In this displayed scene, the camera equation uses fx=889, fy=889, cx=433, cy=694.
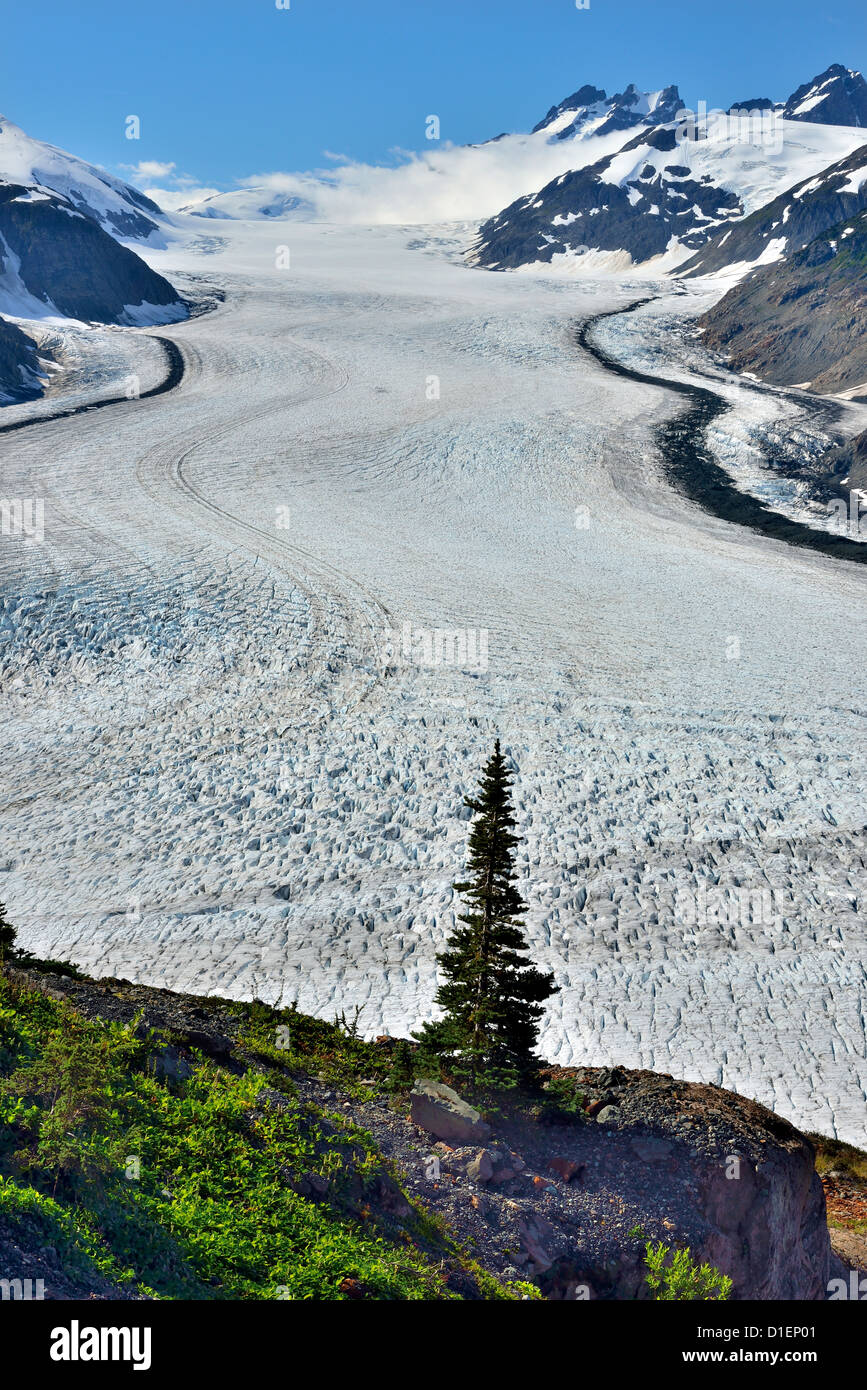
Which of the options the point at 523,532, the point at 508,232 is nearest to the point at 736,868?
the point at 523,532

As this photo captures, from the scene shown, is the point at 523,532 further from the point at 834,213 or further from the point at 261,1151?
the point at 834,213

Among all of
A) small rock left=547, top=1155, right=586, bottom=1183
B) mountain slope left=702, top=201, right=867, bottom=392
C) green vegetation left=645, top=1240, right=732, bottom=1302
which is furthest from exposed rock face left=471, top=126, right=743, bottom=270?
green vegetation left=645, top=1240, right=732, bottom=1302

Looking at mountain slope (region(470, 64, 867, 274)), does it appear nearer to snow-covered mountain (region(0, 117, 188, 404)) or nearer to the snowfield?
snow-covered mountain (region(0, 117, 188, 404))

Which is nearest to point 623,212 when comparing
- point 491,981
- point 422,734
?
point 422,734

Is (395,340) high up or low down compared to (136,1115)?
up

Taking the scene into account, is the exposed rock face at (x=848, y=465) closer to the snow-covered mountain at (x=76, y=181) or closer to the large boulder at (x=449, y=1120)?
the large boulder at (x=449, y=1120)
